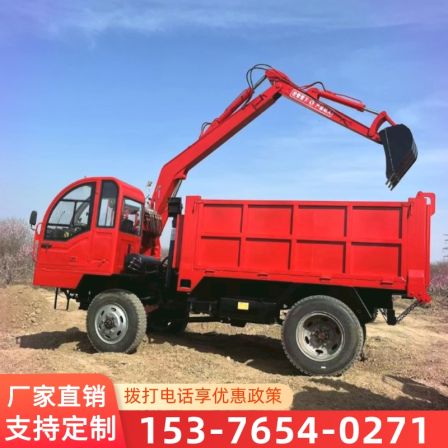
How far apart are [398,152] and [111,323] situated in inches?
210

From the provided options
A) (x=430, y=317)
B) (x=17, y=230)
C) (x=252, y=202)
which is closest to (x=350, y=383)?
(x=252, y=202)

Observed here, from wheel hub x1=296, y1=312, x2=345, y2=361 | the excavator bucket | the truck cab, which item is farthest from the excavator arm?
wheel hub x1=296, y1=312, x2=345, y2=361

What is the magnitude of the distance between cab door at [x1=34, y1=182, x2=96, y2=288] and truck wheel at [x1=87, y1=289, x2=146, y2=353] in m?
0.61

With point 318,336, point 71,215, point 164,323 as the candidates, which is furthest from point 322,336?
point 71,215

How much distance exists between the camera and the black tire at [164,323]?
972 centimetres

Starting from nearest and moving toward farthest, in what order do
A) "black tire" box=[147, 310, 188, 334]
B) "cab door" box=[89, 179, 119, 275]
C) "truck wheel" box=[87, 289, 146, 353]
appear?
"truck wheel" box=[87, 289, 146, 353], "cab door" box=[89, 179, 119, 275], "black tire" box=[147, 310, 188, 334]

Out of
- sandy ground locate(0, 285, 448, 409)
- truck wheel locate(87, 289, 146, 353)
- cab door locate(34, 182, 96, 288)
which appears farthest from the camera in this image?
cab door locate(34, 182, 96, 288)

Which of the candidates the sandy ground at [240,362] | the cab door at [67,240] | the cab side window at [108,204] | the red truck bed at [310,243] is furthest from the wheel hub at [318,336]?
the cab door at [67,240]

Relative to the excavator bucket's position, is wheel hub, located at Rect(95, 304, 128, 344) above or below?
→ below

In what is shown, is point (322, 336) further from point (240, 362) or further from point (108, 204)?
point (108, 204)

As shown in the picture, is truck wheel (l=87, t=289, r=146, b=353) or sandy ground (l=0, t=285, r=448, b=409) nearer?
sandy ground (l=0, t=285, r=448, b=409)

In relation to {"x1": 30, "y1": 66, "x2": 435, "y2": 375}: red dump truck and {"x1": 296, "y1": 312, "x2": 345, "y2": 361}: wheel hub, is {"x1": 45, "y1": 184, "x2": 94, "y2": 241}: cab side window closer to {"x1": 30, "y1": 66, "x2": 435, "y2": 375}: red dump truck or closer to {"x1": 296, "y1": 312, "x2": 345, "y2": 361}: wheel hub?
{"x1": 30, "y1": 66, "x2": 435, "y2": 375}: red dump truck

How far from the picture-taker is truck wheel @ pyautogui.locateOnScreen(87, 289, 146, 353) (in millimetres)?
7914

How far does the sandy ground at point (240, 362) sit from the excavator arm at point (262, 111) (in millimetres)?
2748
